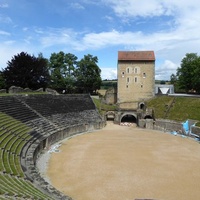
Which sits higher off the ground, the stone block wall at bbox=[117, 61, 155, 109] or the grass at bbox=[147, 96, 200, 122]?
the stone block wall at bbox=[117, 61, 155, 109]

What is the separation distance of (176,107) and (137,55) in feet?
43.9

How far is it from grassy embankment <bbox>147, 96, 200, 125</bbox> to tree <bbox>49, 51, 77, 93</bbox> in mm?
18747

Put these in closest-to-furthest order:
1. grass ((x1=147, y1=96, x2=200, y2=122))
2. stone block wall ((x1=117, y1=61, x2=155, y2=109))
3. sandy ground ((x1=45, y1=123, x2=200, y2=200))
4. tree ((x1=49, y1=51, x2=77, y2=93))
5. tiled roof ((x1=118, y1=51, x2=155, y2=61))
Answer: sandy ground ((x1=45, y1=123, x2=200, y2=200)) < grass ((x1=147, y1=96, x2=200, y2=122)) < tiled roof ((x1=118, y1=51, x2=155, y2=61)) < stone block wall ((x1=117, y1=61, x2=155, y2=109)) < tree ((x1=49, y1=51, x2=77, y2=93))

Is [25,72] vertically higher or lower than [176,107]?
higher

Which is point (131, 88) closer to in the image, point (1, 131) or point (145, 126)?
point (145, 126)

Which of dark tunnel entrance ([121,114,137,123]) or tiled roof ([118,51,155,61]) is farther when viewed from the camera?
tiled roof ([118,51,155,61])

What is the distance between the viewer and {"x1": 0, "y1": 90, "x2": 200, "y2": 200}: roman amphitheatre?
1405 centimetres

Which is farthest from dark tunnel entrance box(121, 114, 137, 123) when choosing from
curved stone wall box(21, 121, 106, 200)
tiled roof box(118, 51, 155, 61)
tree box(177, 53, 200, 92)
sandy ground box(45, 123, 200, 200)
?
tree box(177, 53, 200, 92)

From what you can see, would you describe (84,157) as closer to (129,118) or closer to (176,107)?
(129,118)

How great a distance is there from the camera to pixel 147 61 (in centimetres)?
4725

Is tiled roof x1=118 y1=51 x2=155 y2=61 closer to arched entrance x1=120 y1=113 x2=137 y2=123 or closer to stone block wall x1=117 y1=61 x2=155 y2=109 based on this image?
stone block wall x1=117 y1=61 x2=155 y2=109

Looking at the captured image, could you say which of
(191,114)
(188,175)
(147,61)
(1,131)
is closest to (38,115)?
(1,131)

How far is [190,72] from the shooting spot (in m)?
51.4

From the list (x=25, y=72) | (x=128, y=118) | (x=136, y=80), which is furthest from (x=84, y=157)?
(x=25, y=72)
